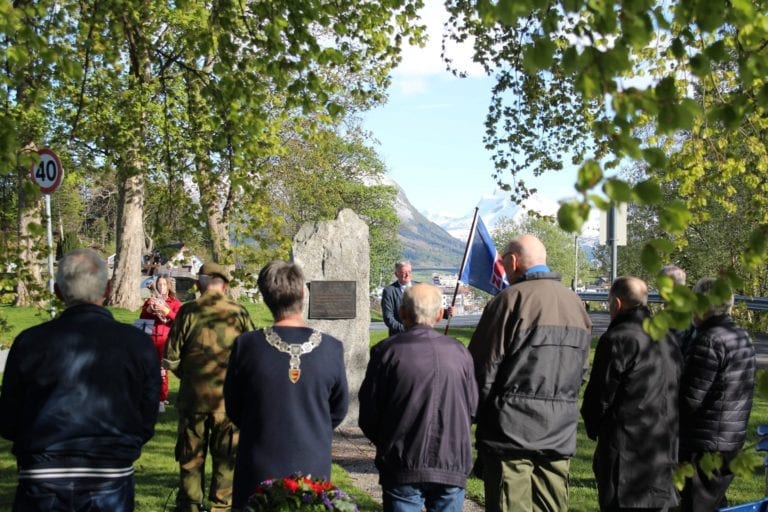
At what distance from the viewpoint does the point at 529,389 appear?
513 cm

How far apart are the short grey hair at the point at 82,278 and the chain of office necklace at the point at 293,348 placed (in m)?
0.88

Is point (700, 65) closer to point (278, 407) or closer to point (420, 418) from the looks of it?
point (420, 418)

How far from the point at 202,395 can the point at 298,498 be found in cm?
330


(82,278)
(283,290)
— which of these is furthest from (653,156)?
(82,278)

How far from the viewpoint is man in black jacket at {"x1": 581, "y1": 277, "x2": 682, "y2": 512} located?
537 centimetres

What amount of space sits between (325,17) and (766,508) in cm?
531

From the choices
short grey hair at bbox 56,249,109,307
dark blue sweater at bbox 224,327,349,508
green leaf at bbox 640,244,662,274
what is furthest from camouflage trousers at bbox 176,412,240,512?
green leaf at bbox 640,244,662,274

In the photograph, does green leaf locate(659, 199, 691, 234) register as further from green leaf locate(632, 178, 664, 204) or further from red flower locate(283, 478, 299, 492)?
red flower locate(283, 478, 299, 492)

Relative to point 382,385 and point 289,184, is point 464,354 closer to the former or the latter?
point 382,385

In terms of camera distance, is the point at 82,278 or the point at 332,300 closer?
the point at 82,278

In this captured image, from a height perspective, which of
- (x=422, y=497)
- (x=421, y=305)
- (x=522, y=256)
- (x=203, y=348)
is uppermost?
(x=522, y=256)

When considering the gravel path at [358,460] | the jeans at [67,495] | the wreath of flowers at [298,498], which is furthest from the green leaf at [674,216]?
the gravel path at [358,460]

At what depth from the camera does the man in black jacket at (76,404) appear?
3920 mm

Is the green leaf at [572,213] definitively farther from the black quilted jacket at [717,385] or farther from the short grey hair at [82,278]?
the black quilted jacket at [717,385]
